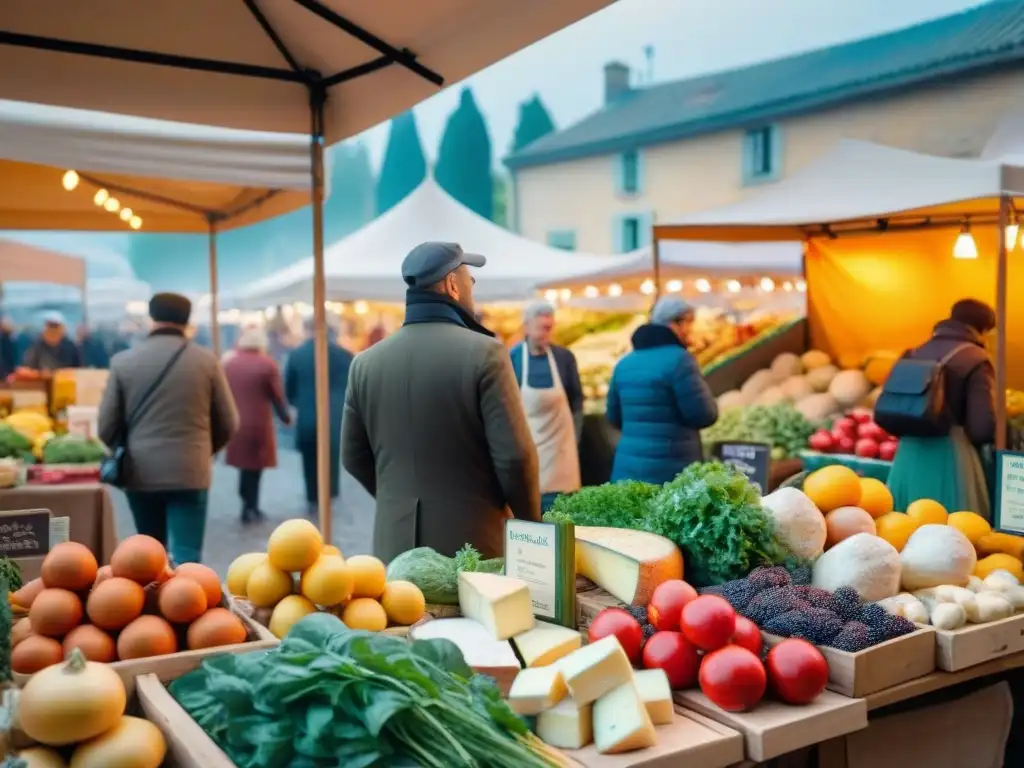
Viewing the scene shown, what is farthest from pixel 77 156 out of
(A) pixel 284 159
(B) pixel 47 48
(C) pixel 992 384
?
(C) pixel 992 384

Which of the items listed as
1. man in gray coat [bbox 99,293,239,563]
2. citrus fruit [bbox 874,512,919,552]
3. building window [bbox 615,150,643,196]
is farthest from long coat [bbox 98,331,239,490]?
building window [bbox 615,150,643,196]

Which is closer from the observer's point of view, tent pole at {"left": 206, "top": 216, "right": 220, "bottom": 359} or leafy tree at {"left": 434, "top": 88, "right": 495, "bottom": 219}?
tent pole at {"left": 206, "top": 216, "right": 220, "bottom": 359}

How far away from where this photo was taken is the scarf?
3.18 meters

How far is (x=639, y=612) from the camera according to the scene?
2396mm

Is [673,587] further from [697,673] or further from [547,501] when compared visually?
[547,501]

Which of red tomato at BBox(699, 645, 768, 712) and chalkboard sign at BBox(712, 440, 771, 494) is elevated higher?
chalkboard sign at BBox(712, 440, 771, 494)

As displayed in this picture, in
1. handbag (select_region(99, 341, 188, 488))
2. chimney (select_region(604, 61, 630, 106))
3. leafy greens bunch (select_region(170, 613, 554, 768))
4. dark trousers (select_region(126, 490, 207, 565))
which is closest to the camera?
leafy greens bunch (select_region(170, 613, 554, 768))

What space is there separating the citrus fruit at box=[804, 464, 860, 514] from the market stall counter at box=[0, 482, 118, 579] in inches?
132

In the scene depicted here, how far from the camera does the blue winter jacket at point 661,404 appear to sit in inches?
200

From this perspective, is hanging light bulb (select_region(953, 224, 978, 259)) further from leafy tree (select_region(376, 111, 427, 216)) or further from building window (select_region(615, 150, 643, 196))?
leafy tree (select_region(376, 111, 427, 216))

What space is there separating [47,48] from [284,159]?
3.34ft

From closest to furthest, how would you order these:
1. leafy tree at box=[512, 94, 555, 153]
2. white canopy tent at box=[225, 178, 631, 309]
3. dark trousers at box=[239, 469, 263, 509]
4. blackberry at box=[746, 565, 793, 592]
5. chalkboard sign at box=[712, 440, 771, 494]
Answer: blackberry at box=[746, 565, 793, 592] < chalkboard sign at box=[712, 440, 771, 494] < dark trousers at box=[239, 469, 263, 509] < white canopy tent at box=[225, 178, 631, 309] < leafy tree at box=[512, 94, 555, 153]

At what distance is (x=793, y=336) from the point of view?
7973 millimetres

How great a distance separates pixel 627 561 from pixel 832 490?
88 cm
